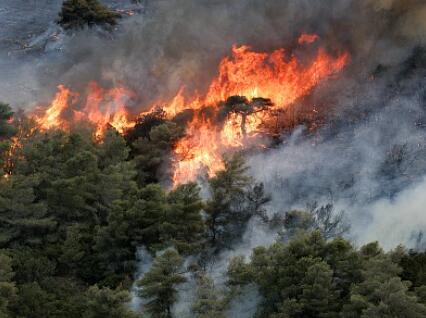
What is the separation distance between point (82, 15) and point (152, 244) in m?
31.2

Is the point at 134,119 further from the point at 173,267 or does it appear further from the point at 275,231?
the point at 173,267

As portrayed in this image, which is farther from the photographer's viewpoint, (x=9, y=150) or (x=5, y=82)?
(x=5, y=82)

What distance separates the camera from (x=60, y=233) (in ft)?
119

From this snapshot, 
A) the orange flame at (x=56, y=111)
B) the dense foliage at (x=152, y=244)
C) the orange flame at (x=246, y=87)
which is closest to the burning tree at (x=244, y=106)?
the orange flame at (x=246, y=87)

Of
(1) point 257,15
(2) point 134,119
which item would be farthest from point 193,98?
(1) point 257,15

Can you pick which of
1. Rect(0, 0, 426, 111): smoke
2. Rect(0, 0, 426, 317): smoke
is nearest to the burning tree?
Rect(0, 0, 426, 317): smoke

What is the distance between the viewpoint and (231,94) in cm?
4641

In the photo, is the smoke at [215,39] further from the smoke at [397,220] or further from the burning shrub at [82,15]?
the smoke at [397,220]

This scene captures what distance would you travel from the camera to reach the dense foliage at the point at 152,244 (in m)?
26.9

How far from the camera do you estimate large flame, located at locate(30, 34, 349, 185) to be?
44188 mm

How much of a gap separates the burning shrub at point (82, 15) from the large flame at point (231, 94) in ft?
35.8

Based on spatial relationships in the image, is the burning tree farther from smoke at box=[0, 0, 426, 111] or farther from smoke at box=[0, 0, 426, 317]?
smoke at box=[0, 0, 426, 111]

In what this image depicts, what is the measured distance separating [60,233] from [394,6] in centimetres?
2657

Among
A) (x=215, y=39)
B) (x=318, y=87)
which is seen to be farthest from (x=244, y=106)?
(x=215, y=39)
